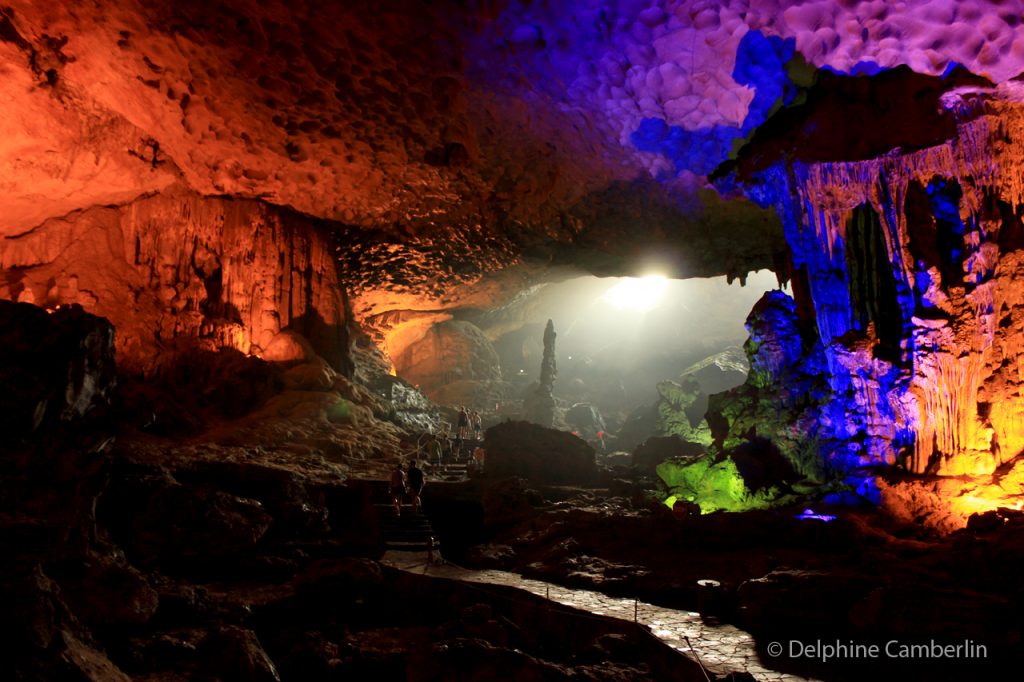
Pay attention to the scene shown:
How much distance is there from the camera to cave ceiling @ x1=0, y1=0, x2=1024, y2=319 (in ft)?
31.1

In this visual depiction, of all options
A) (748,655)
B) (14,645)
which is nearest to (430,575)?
(748,655)

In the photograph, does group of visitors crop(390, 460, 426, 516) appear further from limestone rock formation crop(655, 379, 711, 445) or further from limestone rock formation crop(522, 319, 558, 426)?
limestone rock formation crop(522, 319, 558, 426)

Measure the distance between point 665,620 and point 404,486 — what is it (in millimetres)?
6129

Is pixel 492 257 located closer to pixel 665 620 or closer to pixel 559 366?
pixel 665 620

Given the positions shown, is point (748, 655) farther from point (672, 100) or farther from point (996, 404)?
point (672, 100)

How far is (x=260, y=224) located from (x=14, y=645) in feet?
46.4

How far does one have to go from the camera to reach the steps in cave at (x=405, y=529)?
1034 cm

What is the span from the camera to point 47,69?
460 inches

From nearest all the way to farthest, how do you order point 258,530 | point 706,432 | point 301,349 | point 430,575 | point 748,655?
point 748,655 → point 430,575 → point 258,530 → point 301,349 → point 706,432

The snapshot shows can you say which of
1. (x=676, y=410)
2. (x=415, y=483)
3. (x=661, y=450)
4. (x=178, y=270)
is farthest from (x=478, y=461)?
(x=676, y=410)

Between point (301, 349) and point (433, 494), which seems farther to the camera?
point (301, 349)

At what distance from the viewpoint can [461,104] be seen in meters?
12.3

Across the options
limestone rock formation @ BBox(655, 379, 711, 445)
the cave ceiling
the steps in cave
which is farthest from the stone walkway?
limestone rock formation @ BBox(655, 379, 711, 445)

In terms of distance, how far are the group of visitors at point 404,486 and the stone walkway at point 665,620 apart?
1.90 metres
